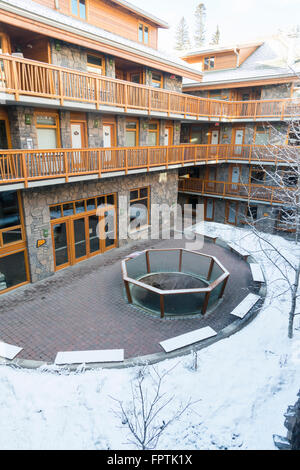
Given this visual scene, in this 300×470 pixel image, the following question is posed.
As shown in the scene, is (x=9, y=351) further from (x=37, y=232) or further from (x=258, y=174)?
(x=258, y=174)

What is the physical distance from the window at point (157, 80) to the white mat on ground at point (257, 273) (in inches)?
452

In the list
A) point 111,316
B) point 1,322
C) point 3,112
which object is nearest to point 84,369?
point 111,316

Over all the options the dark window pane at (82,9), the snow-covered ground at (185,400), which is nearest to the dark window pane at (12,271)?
the snow-covered ground at (185,400)

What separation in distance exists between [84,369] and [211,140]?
2073 cm

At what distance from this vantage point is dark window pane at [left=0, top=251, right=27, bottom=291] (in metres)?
11.1

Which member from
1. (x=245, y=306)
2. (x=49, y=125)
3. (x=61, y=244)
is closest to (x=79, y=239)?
(x=61, y=244)

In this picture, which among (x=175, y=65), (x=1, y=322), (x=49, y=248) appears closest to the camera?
(x=1, y=322)

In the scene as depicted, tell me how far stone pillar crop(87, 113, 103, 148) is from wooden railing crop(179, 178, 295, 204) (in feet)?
37.2

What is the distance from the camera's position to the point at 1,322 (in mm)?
9484

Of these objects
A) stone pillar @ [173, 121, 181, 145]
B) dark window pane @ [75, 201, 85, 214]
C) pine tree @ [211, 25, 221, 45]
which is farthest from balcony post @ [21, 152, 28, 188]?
pine tree @ [211, 25, 221, 45]

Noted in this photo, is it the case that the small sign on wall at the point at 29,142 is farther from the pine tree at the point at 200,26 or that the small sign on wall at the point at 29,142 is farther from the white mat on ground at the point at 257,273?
the pine tree at the point at 200,26

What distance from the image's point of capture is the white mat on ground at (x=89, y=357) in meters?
7.78

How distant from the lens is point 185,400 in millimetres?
6543

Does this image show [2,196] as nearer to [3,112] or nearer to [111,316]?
[3,112]
